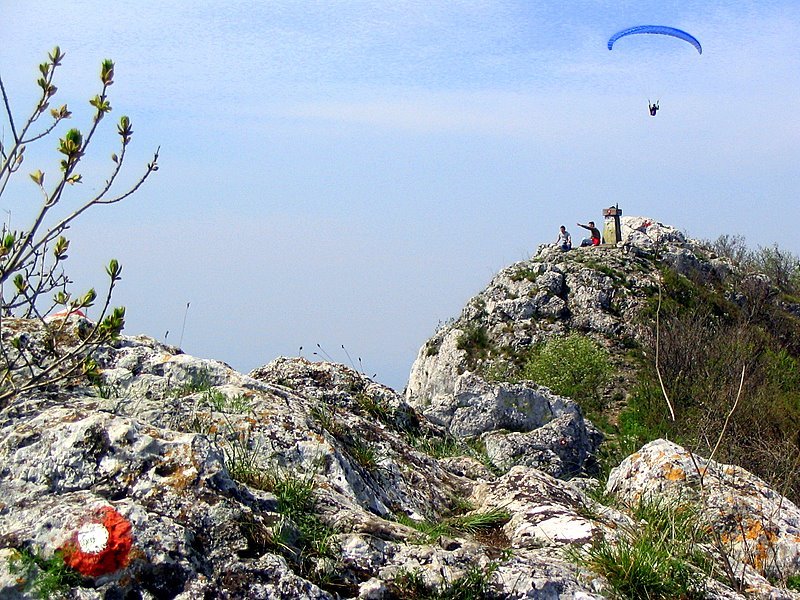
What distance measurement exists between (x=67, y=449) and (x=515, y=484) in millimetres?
2771

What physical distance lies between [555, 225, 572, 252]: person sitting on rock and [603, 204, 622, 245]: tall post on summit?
1.77 m

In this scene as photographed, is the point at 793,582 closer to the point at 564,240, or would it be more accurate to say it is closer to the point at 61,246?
the point at 61,246

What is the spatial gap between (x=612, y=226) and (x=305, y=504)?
118ft

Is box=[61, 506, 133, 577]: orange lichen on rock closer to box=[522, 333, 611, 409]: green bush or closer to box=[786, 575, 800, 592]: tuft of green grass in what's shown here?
box=[786, 575, 800, 592]: tuft of green grass

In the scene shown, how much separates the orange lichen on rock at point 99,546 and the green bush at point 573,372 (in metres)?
22.2

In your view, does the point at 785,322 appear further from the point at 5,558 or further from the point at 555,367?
the point at 5,558

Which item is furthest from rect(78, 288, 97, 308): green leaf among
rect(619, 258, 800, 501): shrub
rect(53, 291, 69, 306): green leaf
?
rect(619, 258, 800, 501): shrub

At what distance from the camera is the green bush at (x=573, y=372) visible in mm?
25172

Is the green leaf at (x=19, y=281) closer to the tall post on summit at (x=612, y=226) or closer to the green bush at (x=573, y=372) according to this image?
the green bush at (x=573, y=372)

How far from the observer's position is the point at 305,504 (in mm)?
4230

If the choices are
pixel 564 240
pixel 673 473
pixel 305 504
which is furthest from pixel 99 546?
pixel 564 240

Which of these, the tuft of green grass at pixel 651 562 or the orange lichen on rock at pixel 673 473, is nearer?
the tuft of green grass at pixel 651 562

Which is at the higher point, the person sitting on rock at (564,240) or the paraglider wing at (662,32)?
the paraglider wing at (662,32)

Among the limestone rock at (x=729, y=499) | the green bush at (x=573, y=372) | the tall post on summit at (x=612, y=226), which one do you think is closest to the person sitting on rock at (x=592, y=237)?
the tall post on summit at (x=612, y=226)
